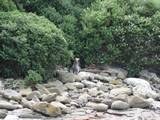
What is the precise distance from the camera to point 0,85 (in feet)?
41.8

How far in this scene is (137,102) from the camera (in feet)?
42.1

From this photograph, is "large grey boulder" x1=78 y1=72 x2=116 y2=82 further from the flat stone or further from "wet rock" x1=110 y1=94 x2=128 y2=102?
the flat stone

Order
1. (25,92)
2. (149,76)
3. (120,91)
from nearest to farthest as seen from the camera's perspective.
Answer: (25,92), (120,91), (149,76)

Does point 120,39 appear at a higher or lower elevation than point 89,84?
higher

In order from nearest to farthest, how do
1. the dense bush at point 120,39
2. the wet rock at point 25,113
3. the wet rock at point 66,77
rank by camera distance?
1. the wet rock at point 25,113
2. the wet rock at point 66,77
3. the dense bush at point 120,39

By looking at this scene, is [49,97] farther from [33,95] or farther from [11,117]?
[11,117]

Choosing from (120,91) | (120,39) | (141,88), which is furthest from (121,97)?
(120,39)

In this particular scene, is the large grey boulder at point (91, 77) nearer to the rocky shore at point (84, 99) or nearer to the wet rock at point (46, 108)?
the rocky shore at point (84, 99)

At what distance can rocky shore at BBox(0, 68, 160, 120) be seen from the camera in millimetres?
11492

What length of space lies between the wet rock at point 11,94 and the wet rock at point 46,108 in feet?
2.57

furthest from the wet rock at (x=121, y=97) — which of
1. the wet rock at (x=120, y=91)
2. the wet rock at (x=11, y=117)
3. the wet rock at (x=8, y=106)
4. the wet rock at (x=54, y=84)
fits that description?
the wet rock at (x=11, y=117)

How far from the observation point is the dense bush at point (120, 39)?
1608 centimetres

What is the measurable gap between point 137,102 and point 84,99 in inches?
50.6

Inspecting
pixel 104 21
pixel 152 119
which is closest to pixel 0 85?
pixel 152 119
